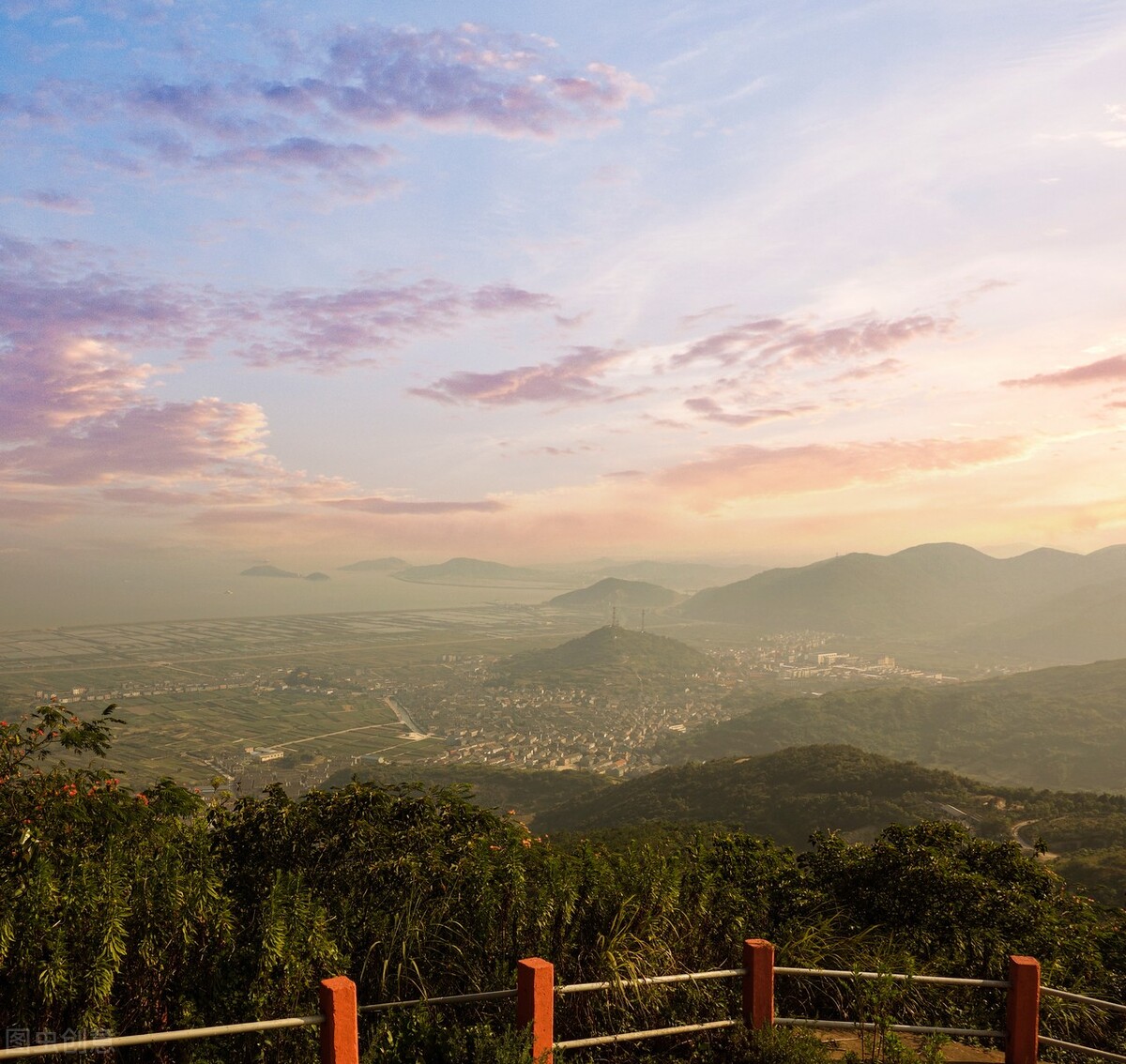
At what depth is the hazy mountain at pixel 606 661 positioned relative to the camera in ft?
472

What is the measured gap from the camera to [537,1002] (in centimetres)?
395

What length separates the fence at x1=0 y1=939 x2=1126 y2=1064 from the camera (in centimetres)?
343

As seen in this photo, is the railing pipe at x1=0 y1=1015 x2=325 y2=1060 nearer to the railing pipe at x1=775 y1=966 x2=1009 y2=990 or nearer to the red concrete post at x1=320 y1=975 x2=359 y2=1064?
the red concrete post at x1=320 y1=975 x2=359 y2=1064

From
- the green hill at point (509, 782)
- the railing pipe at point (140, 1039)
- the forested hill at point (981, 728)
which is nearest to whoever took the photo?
the railing pipe at point (140, 1039)

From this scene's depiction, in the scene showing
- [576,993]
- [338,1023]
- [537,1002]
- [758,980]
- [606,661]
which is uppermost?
[338,1023]

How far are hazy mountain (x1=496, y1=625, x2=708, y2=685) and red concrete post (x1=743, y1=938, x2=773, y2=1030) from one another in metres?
134

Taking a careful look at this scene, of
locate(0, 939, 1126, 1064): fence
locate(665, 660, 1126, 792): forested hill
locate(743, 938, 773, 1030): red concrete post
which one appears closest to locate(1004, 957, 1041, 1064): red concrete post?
locate(0, 939, 1126, 1064): fence

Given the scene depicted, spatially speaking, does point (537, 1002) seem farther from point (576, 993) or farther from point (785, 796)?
point (785, 796)

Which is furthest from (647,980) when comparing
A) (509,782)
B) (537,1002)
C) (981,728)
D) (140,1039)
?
(981,728)

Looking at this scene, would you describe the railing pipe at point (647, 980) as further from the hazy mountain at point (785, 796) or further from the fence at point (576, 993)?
the hazy mountain at point (785, 796)

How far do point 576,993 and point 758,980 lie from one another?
1.17m

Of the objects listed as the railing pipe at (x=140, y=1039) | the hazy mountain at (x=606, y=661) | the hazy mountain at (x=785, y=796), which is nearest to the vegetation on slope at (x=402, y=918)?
the railing pipe at (x=140, y=1039)

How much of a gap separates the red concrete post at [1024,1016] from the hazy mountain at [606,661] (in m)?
134

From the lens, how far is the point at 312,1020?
11.5ft
